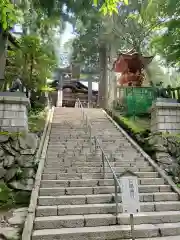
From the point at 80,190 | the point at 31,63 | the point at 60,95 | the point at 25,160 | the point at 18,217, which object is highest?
the point at 60,95

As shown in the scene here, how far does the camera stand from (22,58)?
14.3 metres

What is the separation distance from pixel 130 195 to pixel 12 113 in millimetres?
6236

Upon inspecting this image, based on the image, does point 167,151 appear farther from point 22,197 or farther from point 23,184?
point 22,197

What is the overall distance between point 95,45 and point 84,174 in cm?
1851

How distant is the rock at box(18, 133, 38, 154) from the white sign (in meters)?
4.49

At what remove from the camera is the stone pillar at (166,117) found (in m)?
9.95

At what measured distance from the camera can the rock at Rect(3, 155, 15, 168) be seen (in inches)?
301

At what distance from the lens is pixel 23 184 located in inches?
282

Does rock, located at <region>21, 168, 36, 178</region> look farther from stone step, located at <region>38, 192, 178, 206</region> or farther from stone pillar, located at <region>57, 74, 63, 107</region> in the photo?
stone pillar, located at <region>57, 74, 63, 107</region>

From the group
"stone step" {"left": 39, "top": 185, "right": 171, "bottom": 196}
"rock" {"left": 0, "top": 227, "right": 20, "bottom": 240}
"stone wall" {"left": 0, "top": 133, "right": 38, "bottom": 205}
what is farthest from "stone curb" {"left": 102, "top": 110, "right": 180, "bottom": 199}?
"rock" {"left": 0, "top": 227, "right": 20, "bottom": 240}

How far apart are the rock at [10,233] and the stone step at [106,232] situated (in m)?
0.35

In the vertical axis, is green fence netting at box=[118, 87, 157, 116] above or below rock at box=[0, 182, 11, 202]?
above

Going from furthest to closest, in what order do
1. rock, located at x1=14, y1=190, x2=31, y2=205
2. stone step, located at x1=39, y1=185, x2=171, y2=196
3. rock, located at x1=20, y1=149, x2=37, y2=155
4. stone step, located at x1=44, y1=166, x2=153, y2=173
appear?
1. rock, located at x1=20, y1=149, x2=37, y2=155
2. stone step, located at x1=44, y1=166, x2=153, y2=173
3. rock, located at x1=14, y1=190, x2=31, y2=205
4. stone step, located at x1=39, y1=185, x2=171, y2=196

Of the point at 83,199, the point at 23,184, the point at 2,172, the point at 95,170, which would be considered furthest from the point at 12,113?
the point at 83,199
